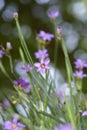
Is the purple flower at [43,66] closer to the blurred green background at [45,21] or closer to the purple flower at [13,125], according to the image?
the purple flower at [13,125]

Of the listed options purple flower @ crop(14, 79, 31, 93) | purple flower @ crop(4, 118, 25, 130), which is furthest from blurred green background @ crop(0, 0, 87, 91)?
purple flower @ crop(4, 118, 25, 130)

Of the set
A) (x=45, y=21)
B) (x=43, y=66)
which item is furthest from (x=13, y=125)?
(x=45, y=21)

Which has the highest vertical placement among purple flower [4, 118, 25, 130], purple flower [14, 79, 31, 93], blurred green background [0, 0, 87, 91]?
purple flower [4, 118, 25, 130]

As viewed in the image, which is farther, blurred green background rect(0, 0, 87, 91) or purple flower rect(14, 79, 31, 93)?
blurred green background rect(0, 0, 87, 91)

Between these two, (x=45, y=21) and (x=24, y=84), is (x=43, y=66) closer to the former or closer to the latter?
(x=24, y=84)

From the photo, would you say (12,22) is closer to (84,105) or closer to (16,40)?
(16,40)

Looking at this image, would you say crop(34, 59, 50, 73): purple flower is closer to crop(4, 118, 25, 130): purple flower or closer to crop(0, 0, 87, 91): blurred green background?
crop(4, 118, 25, 130): purple flower

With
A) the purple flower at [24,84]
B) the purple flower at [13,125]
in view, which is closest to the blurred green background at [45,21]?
the purple flower at [24,84]

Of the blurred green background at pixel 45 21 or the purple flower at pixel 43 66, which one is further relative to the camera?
the blurred green background at pixel 45 21

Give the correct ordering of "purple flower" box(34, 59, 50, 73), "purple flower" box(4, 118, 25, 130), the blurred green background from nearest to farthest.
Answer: "purple flower" box(4, 118, 25, 130) → "purple flower" box(34, 59, 50, 73) → the blurred green background

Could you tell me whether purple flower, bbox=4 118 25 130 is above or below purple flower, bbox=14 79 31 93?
above

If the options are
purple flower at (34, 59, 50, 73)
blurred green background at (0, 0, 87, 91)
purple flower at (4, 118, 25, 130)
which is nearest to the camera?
purple flower at (4, 118, 25, 130)
